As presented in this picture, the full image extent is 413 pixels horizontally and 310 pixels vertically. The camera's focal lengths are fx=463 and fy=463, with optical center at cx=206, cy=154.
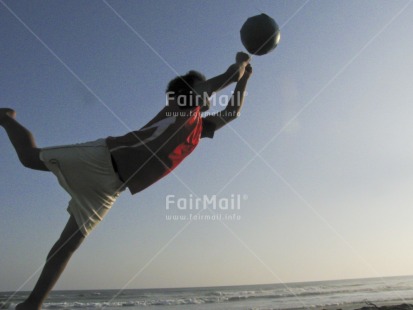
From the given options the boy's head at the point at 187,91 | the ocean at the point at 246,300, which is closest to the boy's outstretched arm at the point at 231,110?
the boy's head at the point at 187,91

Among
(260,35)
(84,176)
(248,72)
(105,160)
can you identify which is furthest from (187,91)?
(260,35)

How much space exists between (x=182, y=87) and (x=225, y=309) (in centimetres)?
1726

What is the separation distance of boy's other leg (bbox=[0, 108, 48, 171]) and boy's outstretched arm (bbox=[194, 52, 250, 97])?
1.34 meters

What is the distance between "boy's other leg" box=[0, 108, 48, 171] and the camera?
11.3ft

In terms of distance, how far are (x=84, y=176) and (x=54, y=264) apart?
0.67 meters

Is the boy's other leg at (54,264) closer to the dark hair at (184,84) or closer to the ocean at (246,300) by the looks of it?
the dark hair at (184,84)

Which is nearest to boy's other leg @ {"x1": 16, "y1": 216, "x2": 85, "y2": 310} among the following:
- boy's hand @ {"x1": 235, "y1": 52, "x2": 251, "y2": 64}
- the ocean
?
boy's hand @ {"x1": 235, "y1": 52, "x2": 251, "y2": 64}

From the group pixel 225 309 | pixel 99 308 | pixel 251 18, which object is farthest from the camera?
pixel 99 308

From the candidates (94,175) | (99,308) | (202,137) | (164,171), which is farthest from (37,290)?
(99,308)

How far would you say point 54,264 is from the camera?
332 cm

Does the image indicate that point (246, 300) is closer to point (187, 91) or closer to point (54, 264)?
point (187, 91)

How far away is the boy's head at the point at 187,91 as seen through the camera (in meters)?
3.82

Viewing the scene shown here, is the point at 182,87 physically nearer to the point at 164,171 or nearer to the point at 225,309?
the point at 164,171

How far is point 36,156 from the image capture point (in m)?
3.44
